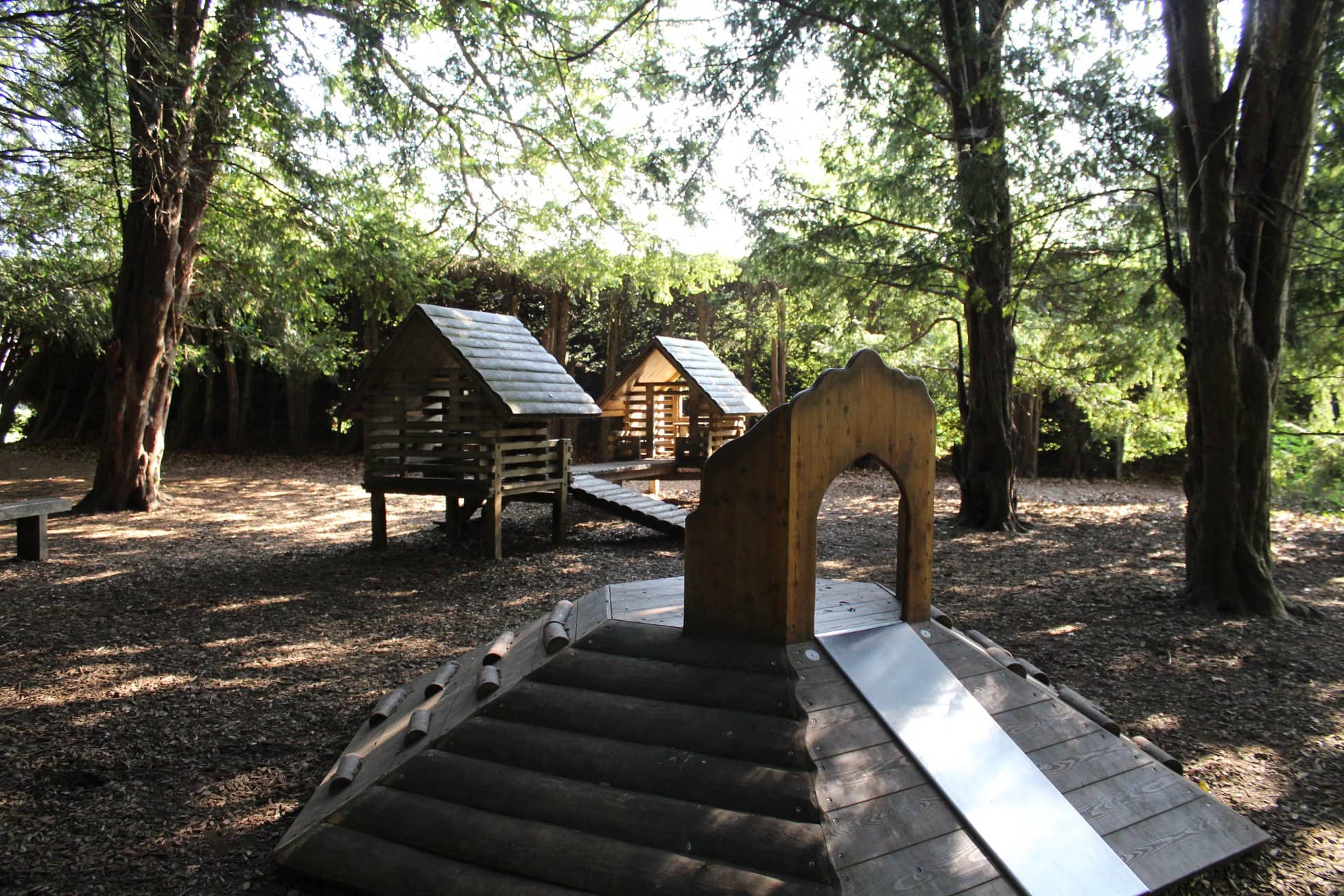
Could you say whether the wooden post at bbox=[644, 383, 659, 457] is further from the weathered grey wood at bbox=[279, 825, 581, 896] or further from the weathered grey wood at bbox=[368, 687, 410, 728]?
the weathered grey wood at bbox=[279, 825, 581, 896]

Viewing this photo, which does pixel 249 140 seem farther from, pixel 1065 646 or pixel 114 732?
pixel 1065 646

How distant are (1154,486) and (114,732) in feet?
65.9

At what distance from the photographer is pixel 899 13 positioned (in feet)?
29.3

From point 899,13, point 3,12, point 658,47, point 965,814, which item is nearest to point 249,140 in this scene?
point 3,12

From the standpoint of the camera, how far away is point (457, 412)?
385 inches

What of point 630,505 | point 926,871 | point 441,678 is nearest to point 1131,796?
point 926,871

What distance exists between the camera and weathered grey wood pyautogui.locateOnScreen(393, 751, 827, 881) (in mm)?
3012

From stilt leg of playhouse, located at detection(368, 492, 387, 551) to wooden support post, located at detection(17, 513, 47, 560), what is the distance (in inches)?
137

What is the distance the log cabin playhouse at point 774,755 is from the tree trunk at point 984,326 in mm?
6241

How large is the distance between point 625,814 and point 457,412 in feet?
23.6

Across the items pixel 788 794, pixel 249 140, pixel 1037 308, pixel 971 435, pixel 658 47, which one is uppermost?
pixel 658 47

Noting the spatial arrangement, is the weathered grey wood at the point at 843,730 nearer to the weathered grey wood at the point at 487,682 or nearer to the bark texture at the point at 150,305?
the weathered grey wood at the point at 487,682

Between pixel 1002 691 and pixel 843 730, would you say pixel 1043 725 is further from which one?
pixel 843 730

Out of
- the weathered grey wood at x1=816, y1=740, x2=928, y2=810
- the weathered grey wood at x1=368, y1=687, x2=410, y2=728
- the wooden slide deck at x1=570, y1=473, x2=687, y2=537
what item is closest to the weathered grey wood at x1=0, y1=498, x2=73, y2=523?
the wooden slide deck at x1=570, y1=473, x2=687, y2=537
